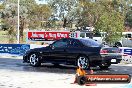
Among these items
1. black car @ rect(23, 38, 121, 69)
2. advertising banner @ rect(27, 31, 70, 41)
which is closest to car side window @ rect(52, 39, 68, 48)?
black car @ rect(23, 38, 121, 69)

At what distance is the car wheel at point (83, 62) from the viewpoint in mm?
17891

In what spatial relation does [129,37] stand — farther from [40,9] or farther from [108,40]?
[40,9]

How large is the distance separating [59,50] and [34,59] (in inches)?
60.7

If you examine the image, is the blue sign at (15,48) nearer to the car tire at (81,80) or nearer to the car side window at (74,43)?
the car side window at (74,43)

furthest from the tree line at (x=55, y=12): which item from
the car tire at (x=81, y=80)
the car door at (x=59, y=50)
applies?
the car tire at (x=81, y=80)

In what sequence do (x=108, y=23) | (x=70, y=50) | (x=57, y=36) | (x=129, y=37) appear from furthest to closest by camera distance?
(x=129, y=37) < (x=108, y=23) < (x=57, y=36) < (x=70, y=50)

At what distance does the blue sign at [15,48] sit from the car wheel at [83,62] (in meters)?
10.4

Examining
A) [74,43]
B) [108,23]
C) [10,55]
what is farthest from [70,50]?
[108,23]

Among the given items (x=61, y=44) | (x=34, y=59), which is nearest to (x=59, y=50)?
(x=61, y=44)

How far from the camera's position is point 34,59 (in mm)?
19703

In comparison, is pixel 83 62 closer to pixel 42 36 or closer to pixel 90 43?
pixel 90 43

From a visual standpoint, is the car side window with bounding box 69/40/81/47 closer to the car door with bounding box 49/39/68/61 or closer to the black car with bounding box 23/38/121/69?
the black car with bounding box 23/38/121/69

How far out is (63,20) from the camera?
62031mm

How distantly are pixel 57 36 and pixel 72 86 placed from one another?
2230cm
